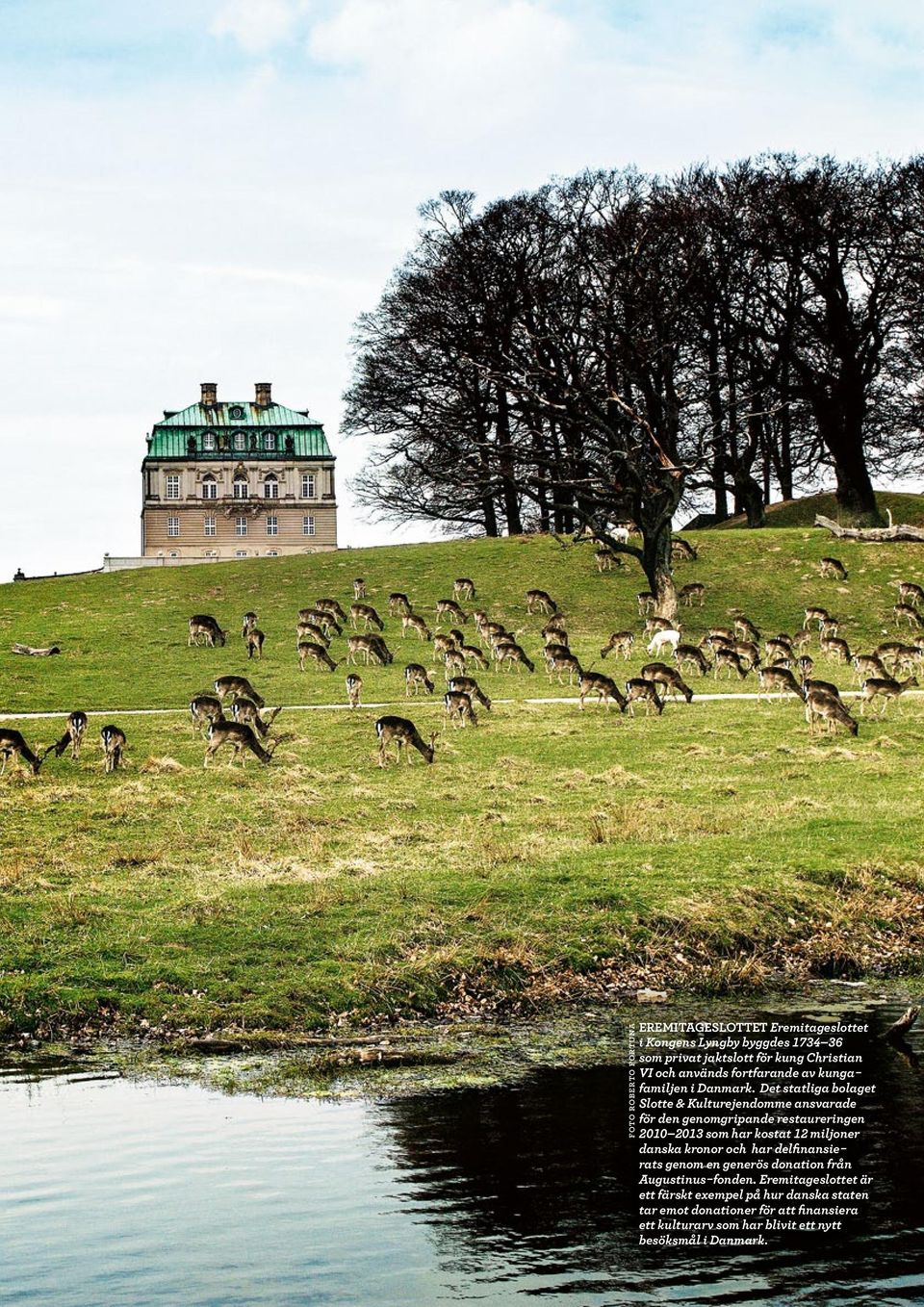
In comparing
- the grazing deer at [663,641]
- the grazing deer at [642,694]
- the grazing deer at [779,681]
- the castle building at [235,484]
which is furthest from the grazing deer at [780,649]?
the castle building at [235,484]

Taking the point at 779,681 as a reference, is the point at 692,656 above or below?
above

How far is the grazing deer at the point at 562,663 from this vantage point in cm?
4006

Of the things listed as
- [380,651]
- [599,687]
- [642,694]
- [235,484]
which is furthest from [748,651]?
[235,484]

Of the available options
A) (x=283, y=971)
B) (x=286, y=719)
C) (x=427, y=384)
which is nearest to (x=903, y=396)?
(x=427, y=384)

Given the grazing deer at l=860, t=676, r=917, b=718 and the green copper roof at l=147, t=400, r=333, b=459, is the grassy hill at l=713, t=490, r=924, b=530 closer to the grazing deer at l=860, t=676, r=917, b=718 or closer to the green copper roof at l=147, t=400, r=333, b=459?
the grazing deer at l=860, t=676, r=917, b=718

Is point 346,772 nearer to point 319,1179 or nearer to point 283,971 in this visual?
point 283,971

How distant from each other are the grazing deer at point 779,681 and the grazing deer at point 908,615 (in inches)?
631

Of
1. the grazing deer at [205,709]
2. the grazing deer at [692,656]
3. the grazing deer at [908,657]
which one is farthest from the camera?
the grazing deer at [692,656]

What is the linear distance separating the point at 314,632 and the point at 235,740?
1856cm

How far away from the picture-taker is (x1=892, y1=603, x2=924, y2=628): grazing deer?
50625 millimetres

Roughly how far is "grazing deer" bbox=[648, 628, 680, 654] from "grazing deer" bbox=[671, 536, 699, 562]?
543 inches

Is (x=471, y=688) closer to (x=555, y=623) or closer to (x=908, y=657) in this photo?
(x=908, y=657)

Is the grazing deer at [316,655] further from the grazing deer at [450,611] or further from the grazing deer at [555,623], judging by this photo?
the grazing deer at [450,611]

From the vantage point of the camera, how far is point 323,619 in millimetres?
47625
